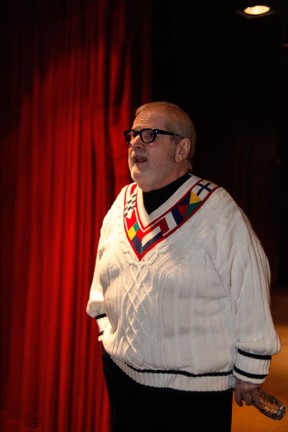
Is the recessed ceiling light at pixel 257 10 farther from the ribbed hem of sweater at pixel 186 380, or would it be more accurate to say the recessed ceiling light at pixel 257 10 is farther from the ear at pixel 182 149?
the ribbed hem of sweater at pixel 186 380

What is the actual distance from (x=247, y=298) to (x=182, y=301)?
17 centimetres

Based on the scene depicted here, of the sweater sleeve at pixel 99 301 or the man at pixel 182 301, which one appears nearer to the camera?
the man at pixel 182 301

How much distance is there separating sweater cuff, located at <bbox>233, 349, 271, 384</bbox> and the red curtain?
92 centimetres

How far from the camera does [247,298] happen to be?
1519mm

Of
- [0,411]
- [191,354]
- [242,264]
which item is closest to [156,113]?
[242,264]

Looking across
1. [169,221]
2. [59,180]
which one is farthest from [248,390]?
[59,180]

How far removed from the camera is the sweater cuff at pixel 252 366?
4.97 ft

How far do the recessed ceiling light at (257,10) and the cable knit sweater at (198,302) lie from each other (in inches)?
109

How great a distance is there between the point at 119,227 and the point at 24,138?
101 centimetres

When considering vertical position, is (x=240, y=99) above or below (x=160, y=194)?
above

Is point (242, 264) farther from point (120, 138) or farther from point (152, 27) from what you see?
point (152, 27)

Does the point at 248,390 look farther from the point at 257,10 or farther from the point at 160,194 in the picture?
the point at 257,10

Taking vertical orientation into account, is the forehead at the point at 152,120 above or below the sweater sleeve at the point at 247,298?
above

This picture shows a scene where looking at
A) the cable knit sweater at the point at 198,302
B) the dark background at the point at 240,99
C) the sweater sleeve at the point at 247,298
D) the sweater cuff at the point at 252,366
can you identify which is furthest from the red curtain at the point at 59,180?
the dark background at the point at 240,99
